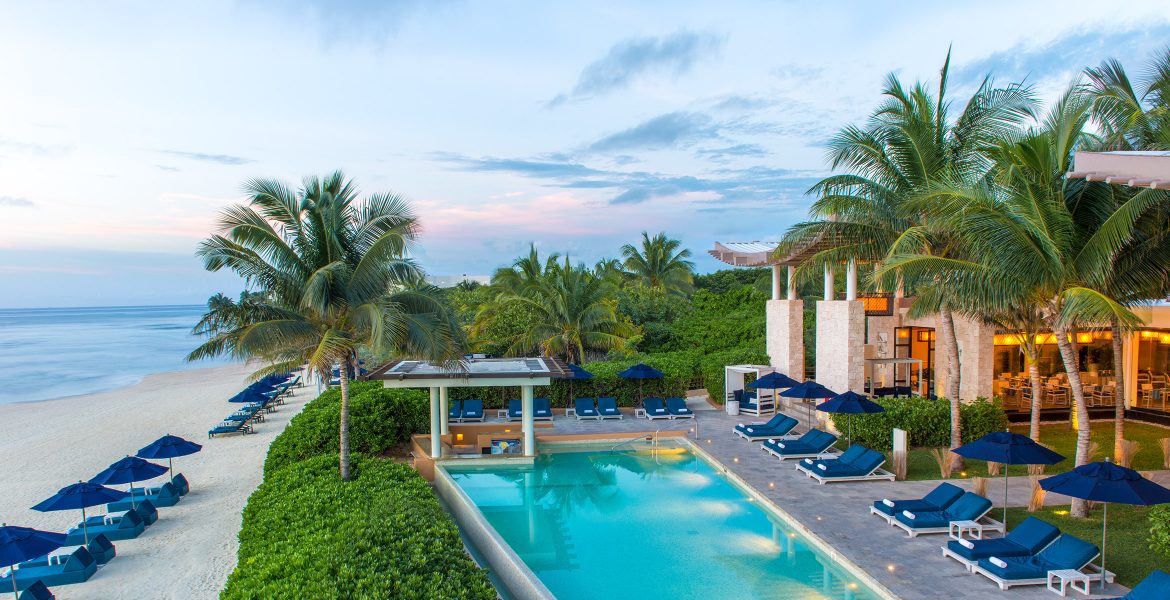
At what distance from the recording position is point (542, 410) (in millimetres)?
21203

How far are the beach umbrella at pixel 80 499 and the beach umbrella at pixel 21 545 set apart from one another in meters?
2.15

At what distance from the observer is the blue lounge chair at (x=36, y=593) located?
30.0 feet

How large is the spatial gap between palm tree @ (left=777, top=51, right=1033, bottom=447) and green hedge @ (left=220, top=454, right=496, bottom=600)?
9655 mm

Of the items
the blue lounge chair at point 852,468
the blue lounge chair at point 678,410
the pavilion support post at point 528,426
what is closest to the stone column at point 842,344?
the blue lounge chair at point 678,410

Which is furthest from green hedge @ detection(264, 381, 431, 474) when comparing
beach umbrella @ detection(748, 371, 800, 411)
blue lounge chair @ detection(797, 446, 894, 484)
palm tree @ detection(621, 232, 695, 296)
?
palm tree @ detection(621, 232, 695, 296)

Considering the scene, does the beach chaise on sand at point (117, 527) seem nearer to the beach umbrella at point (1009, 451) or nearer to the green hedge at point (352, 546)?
the green hedge at point (352, 546)

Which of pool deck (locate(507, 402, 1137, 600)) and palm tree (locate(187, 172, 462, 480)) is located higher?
palm tree (locate(187, 172, 462, 480))

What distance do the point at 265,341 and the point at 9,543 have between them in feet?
14.0

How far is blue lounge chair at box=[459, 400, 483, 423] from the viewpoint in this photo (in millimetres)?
20938

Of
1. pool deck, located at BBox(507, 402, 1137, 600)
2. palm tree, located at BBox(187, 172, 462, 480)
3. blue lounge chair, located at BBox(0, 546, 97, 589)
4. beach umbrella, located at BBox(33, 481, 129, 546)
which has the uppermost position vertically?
palm tree, located at BBox(187, 172, 462, 480)

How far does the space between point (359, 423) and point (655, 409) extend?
948 centimetres

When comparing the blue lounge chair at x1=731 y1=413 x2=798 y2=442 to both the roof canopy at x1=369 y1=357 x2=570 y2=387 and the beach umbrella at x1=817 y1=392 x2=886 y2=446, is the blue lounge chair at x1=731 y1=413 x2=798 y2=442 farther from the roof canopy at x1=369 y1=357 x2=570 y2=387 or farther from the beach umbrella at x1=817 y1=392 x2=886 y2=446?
the roof canopy at x1=369 y1=357 x2=570 y2=387

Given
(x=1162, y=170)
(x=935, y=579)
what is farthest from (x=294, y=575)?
(x=1162, y=170)

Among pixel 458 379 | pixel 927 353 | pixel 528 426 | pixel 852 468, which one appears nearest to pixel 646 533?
pixel 852 468
